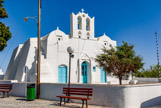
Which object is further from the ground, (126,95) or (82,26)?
(82,26)

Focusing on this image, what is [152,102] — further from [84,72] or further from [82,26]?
[82,26]

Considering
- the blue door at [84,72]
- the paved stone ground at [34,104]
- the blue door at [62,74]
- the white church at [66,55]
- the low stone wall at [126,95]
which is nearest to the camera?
the low stone wall at [126,95]

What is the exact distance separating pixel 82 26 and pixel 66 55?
178 inches

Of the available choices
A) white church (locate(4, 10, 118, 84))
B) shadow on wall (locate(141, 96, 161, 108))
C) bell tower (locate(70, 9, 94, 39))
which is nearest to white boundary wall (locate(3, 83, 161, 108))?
shadow on wall (locate(141, 96, 161, 108))

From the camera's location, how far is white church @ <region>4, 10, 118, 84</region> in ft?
57.9

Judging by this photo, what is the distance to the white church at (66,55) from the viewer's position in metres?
17.7

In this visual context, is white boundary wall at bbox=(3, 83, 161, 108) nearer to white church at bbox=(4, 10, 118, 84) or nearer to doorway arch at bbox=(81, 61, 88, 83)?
white church at bbox=(4, 10, 118, 84)

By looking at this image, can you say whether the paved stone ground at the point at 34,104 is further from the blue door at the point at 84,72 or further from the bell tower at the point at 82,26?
the bell tower at the point at 82,26

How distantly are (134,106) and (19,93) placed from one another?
28.2ft

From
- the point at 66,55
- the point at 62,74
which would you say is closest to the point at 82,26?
the point at 66,55

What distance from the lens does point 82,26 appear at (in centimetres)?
2094

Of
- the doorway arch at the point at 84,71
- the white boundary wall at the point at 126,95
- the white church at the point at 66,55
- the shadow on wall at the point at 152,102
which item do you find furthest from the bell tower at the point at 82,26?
the shadow on wall at the point at 152,102

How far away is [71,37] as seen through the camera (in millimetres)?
20109

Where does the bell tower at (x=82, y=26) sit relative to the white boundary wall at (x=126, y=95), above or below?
above
